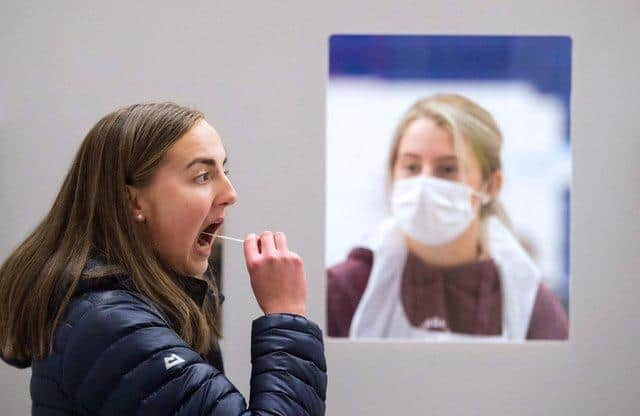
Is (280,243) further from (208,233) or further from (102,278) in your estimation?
(102,278)

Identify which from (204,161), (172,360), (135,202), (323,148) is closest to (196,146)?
(204,161)

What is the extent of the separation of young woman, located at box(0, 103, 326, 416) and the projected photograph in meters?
2.06

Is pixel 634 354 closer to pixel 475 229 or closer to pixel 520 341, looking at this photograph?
pixel 520 341

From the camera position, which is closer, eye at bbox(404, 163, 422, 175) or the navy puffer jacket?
the navy puffer jacket

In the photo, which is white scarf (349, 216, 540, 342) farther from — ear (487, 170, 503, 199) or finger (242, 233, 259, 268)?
finger (242, 233, 259, 268)

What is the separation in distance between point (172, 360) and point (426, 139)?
2.49 metres

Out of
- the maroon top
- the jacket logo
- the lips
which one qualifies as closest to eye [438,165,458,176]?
the maroon top

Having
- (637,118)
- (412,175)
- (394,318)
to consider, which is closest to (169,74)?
(412,175)

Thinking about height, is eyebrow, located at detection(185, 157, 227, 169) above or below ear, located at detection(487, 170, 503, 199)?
above

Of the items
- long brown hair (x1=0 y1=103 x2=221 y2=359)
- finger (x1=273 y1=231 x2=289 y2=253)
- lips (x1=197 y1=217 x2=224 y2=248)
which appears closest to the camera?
long brown hair (x1=0 y1=103 x2=221 y2=359)

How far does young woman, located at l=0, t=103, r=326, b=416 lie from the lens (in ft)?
4.12

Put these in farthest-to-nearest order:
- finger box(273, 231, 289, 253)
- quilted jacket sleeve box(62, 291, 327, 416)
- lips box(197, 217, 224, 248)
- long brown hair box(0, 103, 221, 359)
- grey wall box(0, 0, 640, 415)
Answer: grey wall box(0, 0, 640, 415) < lips box(197, 217, 224, 248) < finger box(273, 231, 289, 253) < long brown hair box(0, 103, 221, 359) < quilted jacket sleeve box(62, 291, 327, 416)

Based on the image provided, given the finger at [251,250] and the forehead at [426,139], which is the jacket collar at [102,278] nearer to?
the finger at [251,250]

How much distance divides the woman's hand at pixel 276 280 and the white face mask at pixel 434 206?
2159mm
